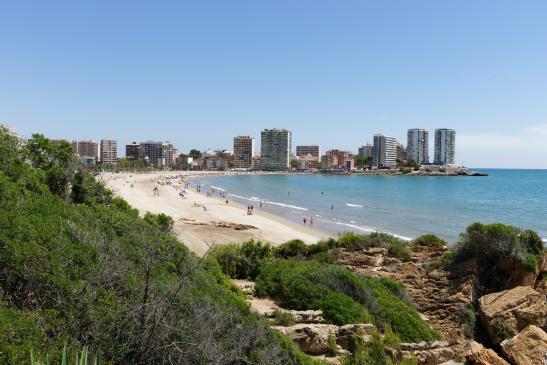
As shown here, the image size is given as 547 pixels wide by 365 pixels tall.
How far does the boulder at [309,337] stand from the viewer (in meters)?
8.34

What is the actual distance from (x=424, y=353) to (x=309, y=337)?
93.6 inches

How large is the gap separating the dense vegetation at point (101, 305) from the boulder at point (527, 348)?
4.24m

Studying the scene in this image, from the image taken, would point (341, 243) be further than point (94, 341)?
Yes

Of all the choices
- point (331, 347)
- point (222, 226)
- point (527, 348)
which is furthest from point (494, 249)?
point (222, 226)

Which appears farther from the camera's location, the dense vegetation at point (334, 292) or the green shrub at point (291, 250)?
the green shrub at point (291, 250)

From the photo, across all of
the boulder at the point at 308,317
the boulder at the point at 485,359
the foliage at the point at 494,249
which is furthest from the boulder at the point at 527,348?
the foliage at the point at 494,249

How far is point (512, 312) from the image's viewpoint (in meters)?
10.8

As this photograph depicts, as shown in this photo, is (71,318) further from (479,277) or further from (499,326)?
(479,277)

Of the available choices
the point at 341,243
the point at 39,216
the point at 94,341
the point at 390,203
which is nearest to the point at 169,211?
the point at 341,243

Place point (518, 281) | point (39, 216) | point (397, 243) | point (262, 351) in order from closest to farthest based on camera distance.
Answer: point (262, 351) → point (39, 216) → point (518, 281) → point (397, 243)

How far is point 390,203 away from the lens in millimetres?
61062

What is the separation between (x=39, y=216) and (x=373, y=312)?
753 cm

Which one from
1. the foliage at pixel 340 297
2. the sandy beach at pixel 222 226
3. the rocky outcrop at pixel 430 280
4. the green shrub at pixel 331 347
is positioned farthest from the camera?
the sandy beach at pixel 222 226

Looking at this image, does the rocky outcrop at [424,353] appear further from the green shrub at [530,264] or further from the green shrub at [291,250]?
the green shrub at [291,250]
